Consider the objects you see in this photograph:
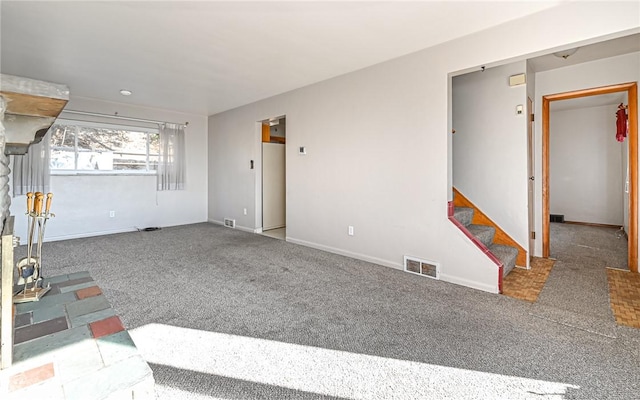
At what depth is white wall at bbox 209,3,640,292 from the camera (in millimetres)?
2467

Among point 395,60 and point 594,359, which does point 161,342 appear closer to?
point 594,359

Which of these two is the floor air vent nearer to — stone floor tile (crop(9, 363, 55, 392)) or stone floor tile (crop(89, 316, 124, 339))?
stone floor tile (crop(89, 316, 124, 339))

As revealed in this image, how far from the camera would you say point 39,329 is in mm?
1316

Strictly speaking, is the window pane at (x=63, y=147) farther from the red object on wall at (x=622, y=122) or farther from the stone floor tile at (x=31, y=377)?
the red object on wall at (x=622, y=122)

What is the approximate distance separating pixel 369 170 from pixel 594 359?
8.23ft

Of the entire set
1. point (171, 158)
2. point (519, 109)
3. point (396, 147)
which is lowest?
point (396, 147)

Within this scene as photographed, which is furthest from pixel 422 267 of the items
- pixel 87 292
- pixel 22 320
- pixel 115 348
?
pixel 22 320

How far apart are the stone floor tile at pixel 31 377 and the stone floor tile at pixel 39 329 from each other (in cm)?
24

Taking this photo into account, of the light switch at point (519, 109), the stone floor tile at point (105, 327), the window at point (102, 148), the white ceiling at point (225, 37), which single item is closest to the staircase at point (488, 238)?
the light switch at point (519, 109)

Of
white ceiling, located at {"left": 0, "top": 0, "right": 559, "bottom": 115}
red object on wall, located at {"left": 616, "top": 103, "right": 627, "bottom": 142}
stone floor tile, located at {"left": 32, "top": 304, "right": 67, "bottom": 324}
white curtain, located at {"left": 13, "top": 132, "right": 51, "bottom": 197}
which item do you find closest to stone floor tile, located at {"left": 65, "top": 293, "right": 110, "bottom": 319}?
stone floor tile, located at {"left": 32, "top": 304, "right": 67, "bottom": 324}

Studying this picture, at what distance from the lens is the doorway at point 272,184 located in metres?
5.52

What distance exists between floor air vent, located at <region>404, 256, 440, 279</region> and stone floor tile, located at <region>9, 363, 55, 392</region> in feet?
9.64

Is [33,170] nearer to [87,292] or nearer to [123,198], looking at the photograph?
[123,198]

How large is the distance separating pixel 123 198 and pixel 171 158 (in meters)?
1.14
